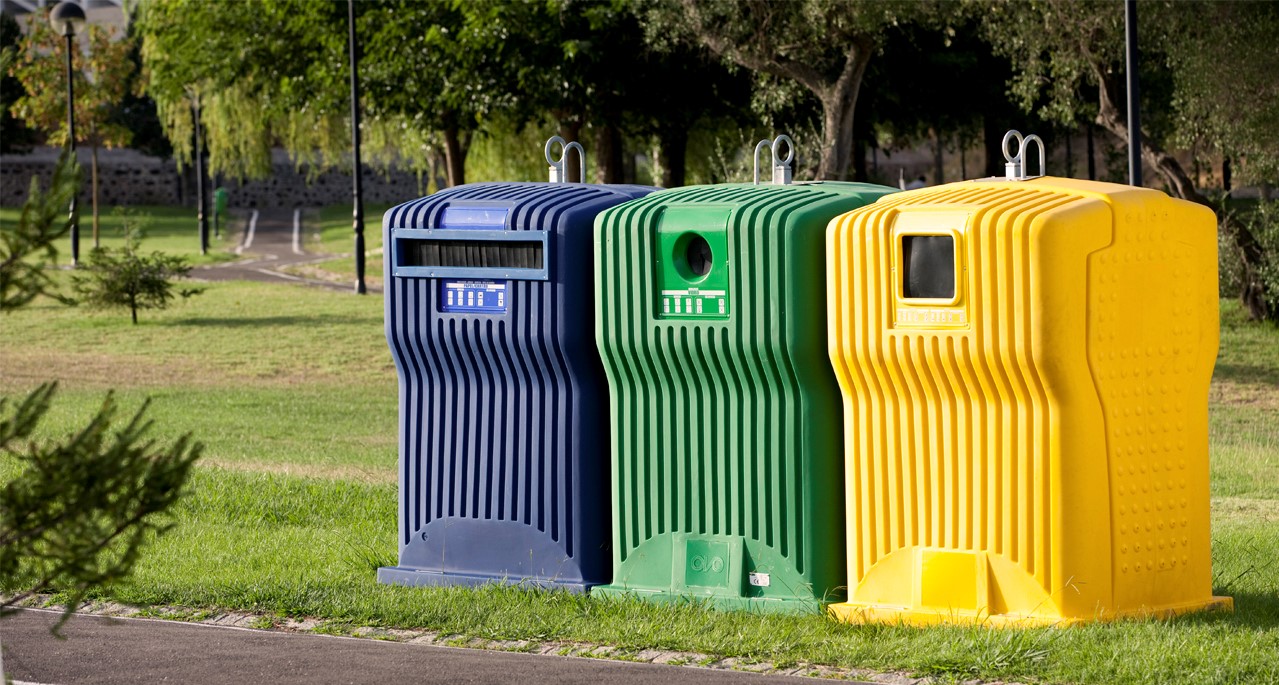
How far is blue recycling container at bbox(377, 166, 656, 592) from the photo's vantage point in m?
6.42

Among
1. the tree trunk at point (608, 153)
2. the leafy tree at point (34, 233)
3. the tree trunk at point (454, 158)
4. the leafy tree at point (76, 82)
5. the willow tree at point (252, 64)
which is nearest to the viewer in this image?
the leafy tree at point (34, 233)

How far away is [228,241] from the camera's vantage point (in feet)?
140

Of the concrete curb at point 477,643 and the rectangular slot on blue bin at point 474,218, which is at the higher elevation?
the rectangular slot on blue bin at point 474,218

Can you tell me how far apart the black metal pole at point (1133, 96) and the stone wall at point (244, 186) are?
40.5m

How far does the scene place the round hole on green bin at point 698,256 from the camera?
6215 millimetres

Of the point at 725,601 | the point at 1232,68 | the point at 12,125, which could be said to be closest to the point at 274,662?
the point at 725,601

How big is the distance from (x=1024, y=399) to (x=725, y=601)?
4.22 ft

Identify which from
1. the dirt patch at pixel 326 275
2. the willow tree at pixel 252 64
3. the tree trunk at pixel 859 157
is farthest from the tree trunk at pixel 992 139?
the willow tree at pixel 252 64

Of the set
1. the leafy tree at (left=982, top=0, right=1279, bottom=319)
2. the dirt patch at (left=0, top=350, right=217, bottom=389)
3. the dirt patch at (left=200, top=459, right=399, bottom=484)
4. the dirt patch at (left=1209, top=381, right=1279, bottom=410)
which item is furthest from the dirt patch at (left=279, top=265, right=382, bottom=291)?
the dirt patch at (left=200, top=459, right=399, bottom=484)

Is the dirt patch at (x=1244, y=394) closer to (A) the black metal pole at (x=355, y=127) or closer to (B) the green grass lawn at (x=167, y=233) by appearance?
(A) the black metal pole at (x=355, y=127)

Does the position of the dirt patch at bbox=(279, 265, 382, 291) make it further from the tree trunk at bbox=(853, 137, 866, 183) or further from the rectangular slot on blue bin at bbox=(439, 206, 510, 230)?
the rectangular slot on blue bin at bbox=(439, 206, 510, 230)

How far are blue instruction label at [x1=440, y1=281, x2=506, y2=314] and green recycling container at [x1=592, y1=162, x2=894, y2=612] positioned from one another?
0.42 meters

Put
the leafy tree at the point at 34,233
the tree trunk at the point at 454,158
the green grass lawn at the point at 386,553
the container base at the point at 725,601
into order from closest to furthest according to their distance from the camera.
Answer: the leafy tree at the point at 34,233
the green grass lawn at the point at 386,553
the container base at the point at 725,601
the tree trunk at the point at 454,158

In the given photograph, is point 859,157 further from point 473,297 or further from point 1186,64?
point 473,297
